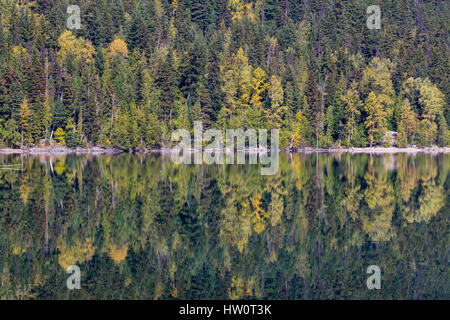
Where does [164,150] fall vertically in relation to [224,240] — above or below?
above

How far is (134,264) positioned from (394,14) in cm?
13856

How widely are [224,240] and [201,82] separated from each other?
279ft

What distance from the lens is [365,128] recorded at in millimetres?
109562

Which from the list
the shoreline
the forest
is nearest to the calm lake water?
the shoreline

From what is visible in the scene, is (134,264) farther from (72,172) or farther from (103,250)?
(72,172)

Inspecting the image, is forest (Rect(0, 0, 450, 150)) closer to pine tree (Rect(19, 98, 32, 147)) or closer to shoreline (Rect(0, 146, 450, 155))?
pine tree (Rect(19, 98, 32, 147))

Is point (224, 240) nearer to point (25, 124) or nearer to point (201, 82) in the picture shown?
point (25, 124)

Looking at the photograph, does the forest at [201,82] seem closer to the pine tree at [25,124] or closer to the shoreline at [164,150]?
the pine tree at [25,124]

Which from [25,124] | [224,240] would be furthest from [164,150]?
[224,240]

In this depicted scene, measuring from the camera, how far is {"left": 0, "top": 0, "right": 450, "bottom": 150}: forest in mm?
102750

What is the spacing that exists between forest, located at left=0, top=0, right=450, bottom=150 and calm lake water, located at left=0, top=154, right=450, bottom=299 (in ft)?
196

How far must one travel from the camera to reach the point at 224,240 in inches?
1031

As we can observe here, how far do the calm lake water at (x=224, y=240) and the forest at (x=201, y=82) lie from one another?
2350 inches

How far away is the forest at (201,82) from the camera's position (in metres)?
103
